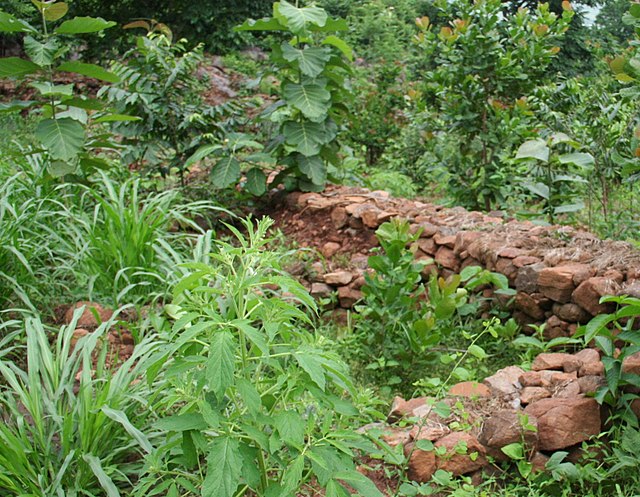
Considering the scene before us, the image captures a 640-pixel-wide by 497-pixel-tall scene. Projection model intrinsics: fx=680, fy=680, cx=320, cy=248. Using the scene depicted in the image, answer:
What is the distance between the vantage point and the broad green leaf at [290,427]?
1608mm

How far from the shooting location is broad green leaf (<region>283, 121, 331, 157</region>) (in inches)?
191

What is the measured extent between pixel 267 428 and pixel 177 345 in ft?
2.12

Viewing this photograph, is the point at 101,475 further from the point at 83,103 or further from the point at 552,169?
the point at 552,169

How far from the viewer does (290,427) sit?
1.63m

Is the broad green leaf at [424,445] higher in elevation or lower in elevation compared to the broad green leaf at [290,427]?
lower

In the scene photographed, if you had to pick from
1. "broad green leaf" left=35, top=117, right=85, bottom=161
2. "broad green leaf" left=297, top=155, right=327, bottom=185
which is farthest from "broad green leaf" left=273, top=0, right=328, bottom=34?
"broad green leaf" left=35, top=117, right=85, bottom=161

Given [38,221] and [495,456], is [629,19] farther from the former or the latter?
[38,221]

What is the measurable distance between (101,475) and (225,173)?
3.14 m

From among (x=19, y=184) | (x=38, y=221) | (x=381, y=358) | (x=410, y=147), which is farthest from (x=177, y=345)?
(x=410, y=147)

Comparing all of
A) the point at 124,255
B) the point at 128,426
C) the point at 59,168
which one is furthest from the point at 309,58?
the point at 128,426

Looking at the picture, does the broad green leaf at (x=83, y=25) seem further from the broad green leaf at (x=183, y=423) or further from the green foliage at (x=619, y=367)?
the green foliage at (x=619, y=367)

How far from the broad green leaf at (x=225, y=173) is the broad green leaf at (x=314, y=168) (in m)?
0.47

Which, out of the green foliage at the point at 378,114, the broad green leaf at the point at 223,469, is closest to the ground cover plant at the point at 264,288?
the broad green leaf at the point at 223,469

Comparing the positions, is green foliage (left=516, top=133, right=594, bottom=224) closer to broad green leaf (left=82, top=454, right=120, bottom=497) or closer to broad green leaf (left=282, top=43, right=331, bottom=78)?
Result: broad green leaf (left=282, top=43, right=331, bottom=78)
